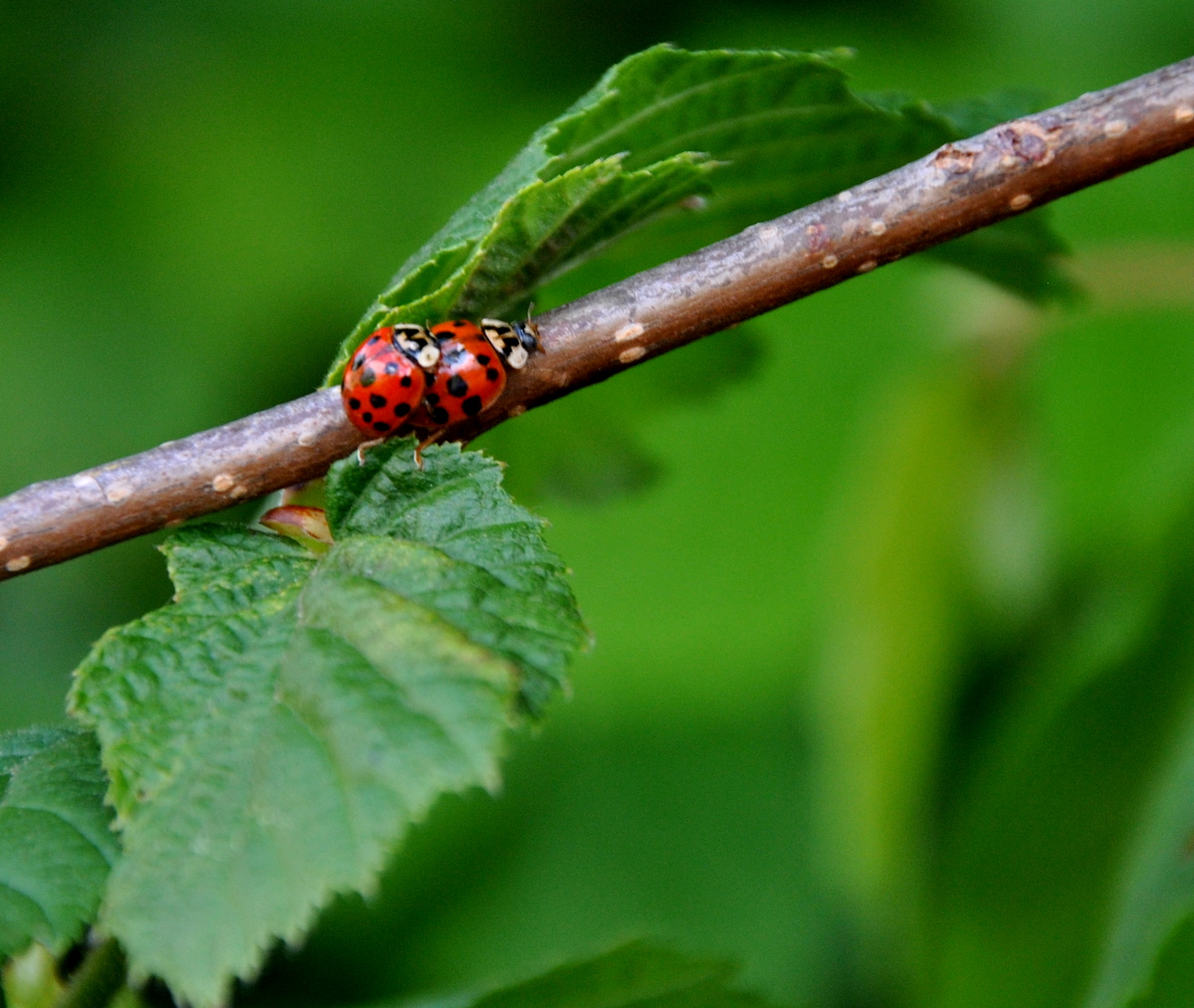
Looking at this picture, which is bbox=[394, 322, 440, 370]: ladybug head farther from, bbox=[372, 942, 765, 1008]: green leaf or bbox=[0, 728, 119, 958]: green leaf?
bbox=[372, 942, 765, 1008]: green leaf

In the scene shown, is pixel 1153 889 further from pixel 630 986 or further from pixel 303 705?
pixel 303 705

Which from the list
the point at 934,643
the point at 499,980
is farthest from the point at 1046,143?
the point at 934,643

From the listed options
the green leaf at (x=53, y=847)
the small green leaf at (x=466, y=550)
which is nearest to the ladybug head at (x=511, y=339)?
the small green leaf at (x=466, y=550)

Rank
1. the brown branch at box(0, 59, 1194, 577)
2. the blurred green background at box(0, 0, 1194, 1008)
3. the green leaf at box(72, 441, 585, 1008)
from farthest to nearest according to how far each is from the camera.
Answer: the blurred green background at box(0, 0, 1194, 1008) < the brown branch at box(0, 59, 1194, 577) < the green leaf at box(72, 441, 585, 1008)

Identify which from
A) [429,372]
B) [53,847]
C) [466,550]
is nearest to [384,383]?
[429,372]

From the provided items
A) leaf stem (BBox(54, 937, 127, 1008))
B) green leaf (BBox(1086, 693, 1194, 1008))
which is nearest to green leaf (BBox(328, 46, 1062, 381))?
leaf stem (BBox(54, 937, 127, 1008))

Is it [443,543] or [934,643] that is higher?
[443,543]

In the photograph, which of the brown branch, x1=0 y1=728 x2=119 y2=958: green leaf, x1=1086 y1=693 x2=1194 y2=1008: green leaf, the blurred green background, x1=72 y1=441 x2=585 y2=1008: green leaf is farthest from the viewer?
the blurred green background

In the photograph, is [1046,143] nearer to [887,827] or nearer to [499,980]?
[499,980]
